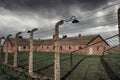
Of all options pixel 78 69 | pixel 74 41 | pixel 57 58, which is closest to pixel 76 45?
pixel 74 41

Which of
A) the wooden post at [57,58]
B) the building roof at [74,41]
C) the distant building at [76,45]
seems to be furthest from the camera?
the building roof at [74,41]

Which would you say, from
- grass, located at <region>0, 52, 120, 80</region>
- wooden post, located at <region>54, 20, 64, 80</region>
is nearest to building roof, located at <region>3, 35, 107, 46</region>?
grass, located at <region>0, 52, 120, 80</region>

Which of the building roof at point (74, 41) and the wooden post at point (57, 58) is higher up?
the building roof at point (74, 41)

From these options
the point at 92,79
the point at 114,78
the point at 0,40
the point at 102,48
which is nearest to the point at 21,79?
the point at 92,79

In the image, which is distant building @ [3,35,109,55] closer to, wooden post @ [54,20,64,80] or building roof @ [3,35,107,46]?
building roof @ [3,35,107,46]

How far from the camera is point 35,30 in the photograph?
49.6 feet

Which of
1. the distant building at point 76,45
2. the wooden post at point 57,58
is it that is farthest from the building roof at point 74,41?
the wooden post at point 57,58

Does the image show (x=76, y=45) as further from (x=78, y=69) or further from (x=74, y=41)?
(x=78, y=69)

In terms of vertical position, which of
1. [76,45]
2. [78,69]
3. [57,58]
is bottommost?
[78,69]

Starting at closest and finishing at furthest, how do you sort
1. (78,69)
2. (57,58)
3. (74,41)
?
(57,58) < (78,69) < (74,41)

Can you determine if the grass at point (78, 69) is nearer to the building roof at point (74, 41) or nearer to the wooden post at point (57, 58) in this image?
the wooden post at point (57, 58)

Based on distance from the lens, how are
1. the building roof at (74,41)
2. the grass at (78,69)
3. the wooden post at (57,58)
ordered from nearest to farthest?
the wooden post at (57,58)
the grass at (78,69)
the building roof at (74,41)

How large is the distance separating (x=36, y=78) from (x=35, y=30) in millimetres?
4484

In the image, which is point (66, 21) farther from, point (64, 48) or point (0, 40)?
point (64, 48)
